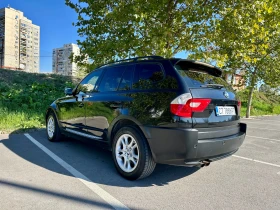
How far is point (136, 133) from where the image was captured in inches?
122

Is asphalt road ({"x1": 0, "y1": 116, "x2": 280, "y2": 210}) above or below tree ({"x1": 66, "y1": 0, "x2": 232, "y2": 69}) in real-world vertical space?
below

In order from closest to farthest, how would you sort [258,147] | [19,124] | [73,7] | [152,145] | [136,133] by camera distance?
[152,145], [136,133], [258,147], [19,124], [73,7]

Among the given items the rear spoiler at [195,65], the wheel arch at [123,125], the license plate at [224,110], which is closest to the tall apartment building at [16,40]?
the wheel arch at [123,125]

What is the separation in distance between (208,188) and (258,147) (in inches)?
134

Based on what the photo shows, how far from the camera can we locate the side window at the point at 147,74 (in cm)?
316

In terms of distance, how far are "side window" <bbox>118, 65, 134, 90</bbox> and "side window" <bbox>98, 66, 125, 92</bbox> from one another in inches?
3.9

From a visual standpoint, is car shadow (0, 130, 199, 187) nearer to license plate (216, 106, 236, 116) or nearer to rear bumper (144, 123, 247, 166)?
rear bumper (144, 123, 247, 166)

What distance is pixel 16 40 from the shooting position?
188 ft

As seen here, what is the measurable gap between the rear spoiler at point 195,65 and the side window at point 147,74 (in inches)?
10.1

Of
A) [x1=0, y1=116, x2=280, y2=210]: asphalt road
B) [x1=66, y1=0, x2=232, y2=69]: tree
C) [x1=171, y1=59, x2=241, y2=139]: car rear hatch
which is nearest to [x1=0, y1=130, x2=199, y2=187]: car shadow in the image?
[x1=0, y1=116, x2=280, y2=210]: asphalt road

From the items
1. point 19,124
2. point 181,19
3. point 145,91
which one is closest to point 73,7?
point 181,19

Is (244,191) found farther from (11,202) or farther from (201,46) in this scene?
(201,46)

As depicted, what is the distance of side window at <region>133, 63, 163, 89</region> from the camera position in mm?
3162

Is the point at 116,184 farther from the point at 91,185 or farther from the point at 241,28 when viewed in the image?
the point at 241,28
